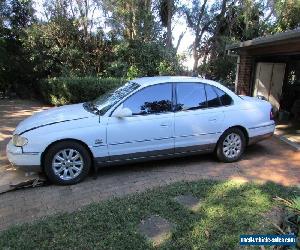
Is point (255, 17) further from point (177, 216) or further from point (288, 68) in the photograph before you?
point (177, 216)

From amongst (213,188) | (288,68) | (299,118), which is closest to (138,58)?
(288,68)

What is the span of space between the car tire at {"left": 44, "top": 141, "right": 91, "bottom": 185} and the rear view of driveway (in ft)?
0.48

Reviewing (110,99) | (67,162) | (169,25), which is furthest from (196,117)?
(169,25)

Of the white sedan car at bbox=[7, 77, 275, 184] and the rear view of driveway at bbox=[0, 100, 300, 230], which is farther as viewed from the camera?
the white sedan car at bbox=[7, 77, 275, 184]

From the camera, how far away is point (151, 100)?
6.08 m

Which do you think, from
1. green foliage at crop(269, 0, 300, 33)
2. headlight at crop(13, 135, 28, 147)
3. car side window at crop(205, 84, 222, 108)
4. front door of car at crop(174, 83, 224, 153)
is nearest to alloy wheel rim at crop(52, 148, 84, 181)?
headlight at crop(13, 135, 28, 147)

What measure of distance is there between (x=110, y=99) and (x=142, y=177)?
4.83 ft

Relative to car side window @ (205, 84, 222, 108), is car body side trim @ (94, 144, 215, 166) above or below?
below

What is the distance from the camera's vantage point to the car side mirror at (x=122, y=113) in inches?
224

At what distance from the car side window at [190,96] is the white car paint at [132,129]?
0.31 ft

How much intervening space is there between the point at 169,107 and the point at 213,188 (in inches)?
64.9

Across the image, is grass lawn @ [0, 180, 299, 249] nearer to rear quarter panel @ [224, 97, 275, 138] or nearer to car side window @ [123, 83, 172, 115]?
car side window @ [123, 83, 172, 115]

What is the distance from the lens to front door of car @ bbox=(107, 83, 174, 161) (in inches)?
227

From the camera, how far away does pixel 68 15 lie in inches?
647
